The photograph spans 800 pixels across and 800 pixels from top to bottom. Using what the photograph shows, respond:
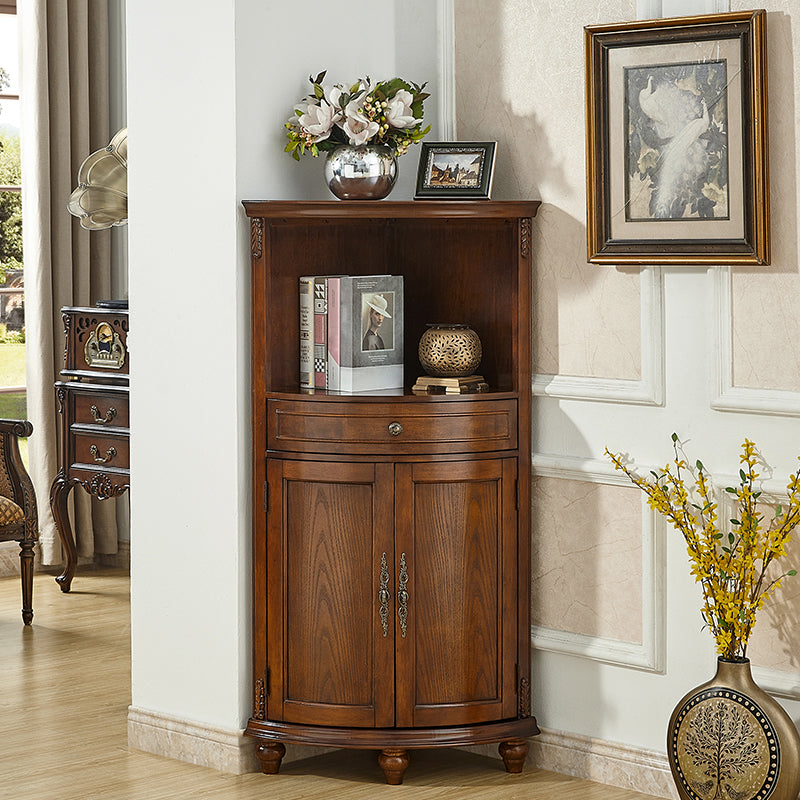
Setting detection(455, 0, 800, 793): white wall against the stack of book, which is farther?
the stack of book

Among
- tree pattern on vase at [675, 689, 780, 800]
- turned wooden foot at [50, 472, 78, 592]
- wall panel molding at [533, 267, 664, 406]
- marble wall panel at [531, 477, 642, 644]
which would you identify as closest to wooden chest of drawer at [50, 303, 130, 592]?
turned wooden foot at [50, 472, 78, 592]

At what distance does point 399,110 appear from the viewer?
3514 millimetres

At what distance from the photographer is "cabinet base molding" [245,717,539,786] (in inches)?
138

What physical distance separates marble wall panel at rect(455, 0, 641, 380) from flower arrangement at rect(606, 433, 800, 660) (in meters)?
0.36

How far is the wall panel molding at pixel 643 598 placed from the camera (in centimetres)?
342

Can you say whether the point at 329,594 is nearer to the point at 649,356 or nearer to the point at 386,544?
the point at 386,544

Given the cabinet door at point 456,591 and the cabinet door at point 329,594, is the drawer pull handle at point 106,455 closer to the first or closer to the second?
the cabinet door at point 329,594

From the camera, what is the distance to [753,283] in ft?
10.6

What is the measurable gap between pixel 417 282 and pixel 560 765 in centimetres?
136

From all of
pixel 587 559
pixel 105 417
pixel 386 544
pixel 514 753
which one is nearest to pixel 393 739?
pixel 514 753

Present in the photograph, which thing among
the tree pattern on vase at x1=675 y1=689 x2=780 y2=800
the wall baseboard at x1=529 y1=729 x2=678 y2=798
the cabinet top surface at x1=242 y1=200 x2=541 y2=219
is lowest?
the wall baseboard at x1=529 y1=729 x2=678 y2=798

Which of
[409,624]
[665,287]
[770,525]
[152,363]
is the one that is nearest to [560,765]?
[409,624]

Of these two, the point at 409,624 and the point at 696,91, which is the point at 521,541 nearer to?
the point at 409,624

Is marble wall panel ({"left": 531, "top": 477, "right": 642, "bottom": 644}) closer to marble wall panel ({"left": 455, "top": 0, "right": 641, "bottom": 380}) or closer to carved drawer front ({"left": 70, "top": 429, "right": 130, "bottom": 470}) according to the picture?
marble wall panel ({"left": 455, "top": 0, "right": 641, "bottom": 380})
